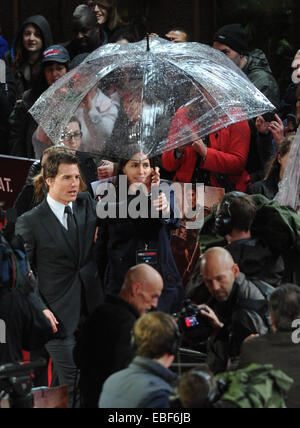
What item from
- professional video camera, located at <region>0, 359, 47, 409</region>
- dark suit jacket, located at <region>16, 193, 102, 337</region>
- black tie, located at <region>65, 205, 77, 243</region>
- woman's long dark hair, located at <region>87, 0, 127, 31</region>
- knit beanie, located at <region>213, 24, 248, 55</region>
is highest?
woman's long dark hair, located at <region>87, 0, 127, 31</region>

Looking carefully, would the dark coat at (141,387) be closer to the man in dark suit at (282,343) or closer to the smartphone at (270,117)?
the man in dark suit at (282,343)

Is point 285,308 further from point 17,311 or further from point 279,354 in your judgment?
point 17,311

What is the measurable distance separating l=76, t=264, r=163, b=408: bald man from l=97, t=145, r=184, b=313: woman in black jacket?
2.53 ft

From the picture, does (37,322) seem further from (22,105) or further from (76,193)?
(22,105)

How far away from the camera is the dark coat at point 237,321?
659cm

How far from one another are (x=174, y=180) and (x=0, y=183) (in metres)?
1.32

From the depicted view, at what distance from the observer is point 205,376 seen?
5.51m

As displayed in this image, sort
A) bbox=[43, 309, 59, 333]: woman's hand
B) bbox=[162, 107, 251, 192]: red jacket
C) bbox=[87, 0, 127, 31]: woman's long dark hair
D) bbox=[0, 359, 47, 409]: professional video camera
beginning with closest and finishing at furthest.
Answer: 1. bbox=[0, 359, 47, 409]: professional video camera
2. bbox=[43, 309, 59, 333]: woman's hand
3. bbox=[162, 107, 251, 192]: red jacket
4. bbox=[87, 0, 127, 31]: woman's long dark hair

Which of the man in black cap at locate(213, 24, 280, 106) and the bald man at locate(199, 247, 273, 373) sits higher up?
the man in black cap at locate(213, 24, 280, 106)

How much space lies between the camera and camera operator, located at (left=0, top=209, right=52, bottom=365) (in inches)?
246

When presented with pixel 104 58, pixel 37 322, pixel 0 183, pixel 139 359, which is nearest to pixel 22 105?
pixel 0 183

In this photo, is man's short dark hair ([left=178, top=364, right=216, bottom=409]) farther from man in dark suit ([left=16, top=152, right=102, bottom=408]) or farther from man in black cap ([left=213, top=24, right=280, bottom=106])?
man in black cap ([left=213, top=24, right=280, bottom=106])

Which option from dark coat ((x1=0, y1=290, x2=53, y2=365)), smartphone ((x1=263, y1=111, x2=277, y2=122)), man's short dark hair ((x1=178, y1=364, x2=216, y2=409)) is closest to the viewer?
man's short dark hair ((x1=178, y1=364, x2=216, y2=409))

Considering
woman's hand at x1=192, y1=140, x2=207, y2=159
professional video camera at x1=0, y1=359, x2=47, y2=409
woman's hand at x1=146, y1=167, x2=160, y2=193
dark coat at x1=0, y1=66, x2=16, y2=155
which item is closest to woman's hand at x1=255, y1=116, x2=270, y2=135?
woman's hand at x1=192, y1=140, x2=207, y2=159
